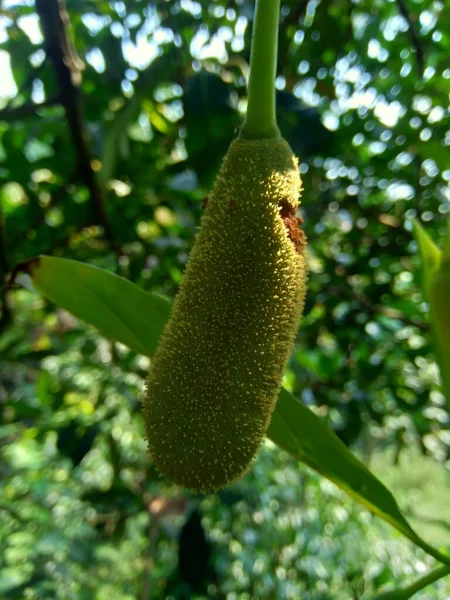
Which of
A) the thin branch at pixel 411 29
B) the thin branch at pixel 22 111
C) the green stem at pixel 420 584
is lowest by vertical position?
the green stem at pixel 420 584

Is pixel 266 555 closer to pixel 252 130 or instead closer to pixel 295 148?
pixel 295 148

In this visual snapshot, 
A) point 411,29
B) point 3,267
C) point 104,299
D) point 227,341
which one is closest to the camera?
point 227,341

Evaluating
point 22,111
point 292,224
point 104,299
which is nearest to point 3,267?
point 22,111

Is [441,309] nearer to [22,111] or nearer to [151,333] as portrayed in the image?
[151,333]


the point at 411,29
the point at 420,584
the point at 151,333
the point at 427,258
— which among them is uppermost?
the point at 411,29

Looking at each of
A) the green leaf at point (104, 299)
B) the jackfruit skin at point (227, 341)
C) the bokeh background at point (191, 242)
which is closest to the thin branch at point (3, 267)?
the bokeh background at point (191, 242)

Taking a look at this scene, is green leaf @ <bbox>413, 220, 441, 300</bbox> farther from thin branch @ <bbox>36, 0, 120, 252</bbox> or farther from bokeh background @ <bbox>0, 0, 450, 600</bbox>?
thin branch @ <bbox>36, 0, 120, 252</bbox>

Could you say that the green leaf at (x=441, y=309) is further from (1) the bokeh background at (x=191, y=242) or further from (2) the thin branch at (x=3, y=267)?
(2) the thin branch at (x=3, y=267)
